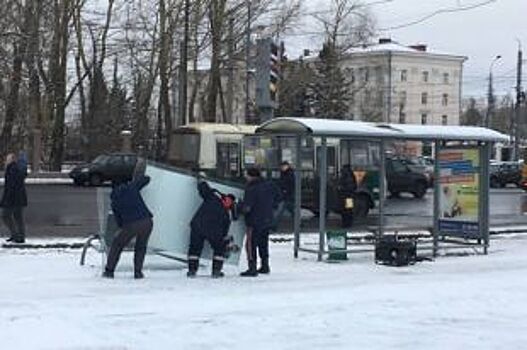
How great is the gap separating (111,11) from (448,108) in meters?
84.2

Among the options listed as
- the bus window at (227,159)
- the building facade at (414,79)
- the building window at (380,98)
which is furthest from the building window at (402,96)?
the bus window at (227,159)

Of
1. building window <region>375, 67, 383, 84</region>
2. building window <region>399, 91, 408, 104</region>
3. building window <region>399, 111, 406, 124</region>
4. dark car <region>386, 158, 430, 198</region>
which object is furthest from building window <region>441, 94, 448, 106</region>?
dark car <region>386, 158, 430, 198</region>

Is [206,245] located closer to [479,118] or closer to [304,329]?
[304,329]

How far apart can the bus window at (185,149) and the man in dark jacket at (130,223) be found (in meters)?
21.8

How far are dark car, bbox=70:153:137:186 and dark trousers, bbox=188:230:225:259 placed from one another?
29.2 metres

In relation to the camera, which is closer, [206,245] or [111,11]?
[206,245]

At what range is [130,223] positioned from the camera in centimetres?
1372

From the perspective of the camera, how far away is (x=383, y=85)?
115938 mm

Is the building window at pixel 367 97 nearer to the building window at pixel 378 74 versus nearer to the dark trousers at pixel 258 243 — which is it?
the building window at pixel 378 74

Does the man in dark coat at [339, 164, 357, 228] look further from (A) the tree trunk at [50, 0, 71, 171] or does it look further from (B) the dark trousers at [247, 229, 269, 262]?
(A) the tree trunk at [50, 0, 71, 171]

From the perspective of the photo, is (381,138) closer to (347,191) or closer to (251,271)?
(251,271)

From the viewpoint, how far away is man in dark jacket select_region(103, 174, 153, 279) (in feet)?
45.0

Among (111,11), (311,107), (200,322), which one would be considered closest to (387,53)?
(311,107)

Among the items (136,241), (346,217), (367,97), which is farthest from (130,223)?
(367,97)
